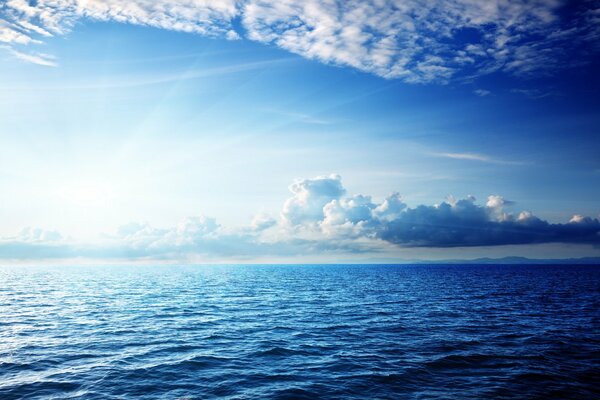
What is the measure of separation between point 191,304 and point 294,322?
80.4 feet

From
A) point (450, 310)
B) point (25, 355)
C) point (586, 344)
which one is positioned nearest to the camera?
point (25, 355)

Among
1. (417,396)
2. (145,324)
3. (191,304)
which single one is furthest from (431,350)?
(191,304)

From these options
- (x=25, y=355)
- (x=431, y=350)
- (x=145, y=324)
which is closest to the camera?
(x=25, y=355)

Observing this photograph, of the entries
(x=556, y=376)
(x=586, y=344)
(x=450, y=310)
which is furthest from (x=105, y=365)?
(x=450, y=310)

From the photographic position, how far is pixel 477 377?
74.7 ft

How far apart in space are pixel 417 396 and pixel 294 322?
23671mm

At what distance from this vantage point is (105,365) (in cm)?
2459

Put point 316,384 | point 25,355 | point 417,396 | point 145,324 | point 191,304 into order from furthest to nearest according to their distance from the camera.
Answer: point 191,304, point 145,324, point 25,355, point 316,384, point 417,396

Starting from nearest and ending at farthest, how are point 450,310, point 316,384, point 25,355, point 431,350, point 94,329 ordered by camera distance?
point 316,384, point 25,355, point 431,350, point 94,329, point 450,310

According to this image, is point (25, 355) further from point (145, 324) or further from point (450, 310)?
point (450, 310)

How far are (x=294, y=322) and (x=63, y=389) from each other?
84.1 ft

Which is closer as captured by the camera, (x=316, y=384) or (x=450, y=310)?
(x=316, y=384)

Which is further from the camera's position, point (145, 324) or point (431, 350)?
point (145, 324)

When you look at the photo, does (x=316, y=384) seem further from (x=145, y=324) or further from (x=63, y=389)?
(x=145, y=324)
